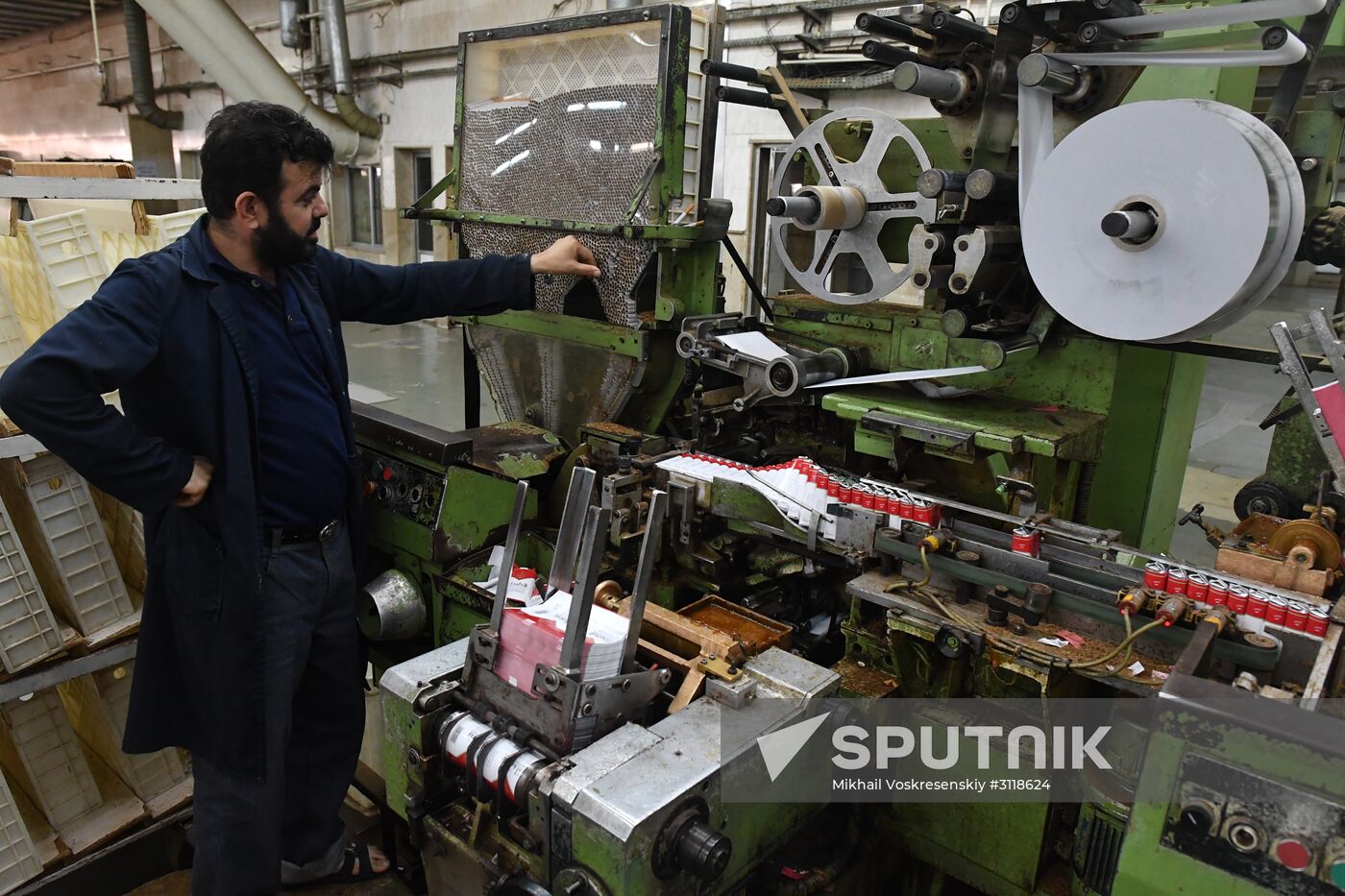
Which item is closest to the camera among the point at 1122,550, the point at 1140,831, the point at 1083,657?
the point at 1140,831

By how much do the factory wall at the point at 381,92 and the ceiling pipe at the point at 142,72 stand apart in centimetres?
17

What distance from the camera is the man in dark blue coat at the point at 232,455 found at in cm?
145

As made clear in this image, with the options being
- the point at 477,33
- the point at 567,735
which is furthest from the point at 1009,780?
the point at 477,33

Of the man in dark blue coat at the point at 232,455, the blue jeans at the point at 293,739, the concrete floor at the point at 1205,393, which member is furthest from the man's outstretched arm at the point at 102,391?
the concrete floor at the point at 1205,393

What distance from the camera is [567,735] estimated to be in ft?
3.98

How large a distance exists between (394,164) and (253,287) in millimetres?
7460

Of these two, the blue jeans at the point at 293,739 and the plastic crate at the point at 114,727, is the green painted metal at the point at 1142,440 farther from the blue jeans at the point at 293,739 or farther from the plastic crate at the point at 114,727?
the plastic crate at the point at 114,727

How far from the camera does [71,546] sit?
2.02 meters

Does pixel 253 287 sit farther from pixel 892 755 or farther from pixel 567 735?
pixel 892 755

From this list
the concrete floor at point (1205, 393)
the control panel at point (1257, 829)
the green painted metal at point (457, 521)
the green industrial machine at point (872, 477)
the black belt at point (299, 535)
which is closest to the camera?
the control panel at point (1257, 829)

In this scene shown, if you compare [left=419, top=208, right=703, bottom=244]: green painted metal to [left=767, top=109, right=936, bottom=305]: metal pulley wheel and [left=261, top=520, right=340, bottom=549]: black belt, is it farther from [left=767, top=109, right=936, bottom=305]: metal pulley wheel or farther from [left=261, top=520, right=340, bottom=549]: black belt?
[left=261, top=520, right=340, bottom=549]: black belt

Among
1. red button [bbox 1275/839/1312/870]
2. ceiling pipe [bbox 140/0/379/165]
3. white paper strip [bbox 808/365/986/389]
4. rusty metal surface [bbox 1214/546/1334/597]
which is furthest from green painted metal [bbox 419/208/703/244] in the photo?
ceiling pipe [bbox 140/0/379/165]

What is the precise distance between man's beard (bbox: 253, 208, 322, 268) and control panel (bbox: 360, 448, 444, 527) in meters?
0.59

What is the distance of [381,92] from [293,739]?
7.77 meters
